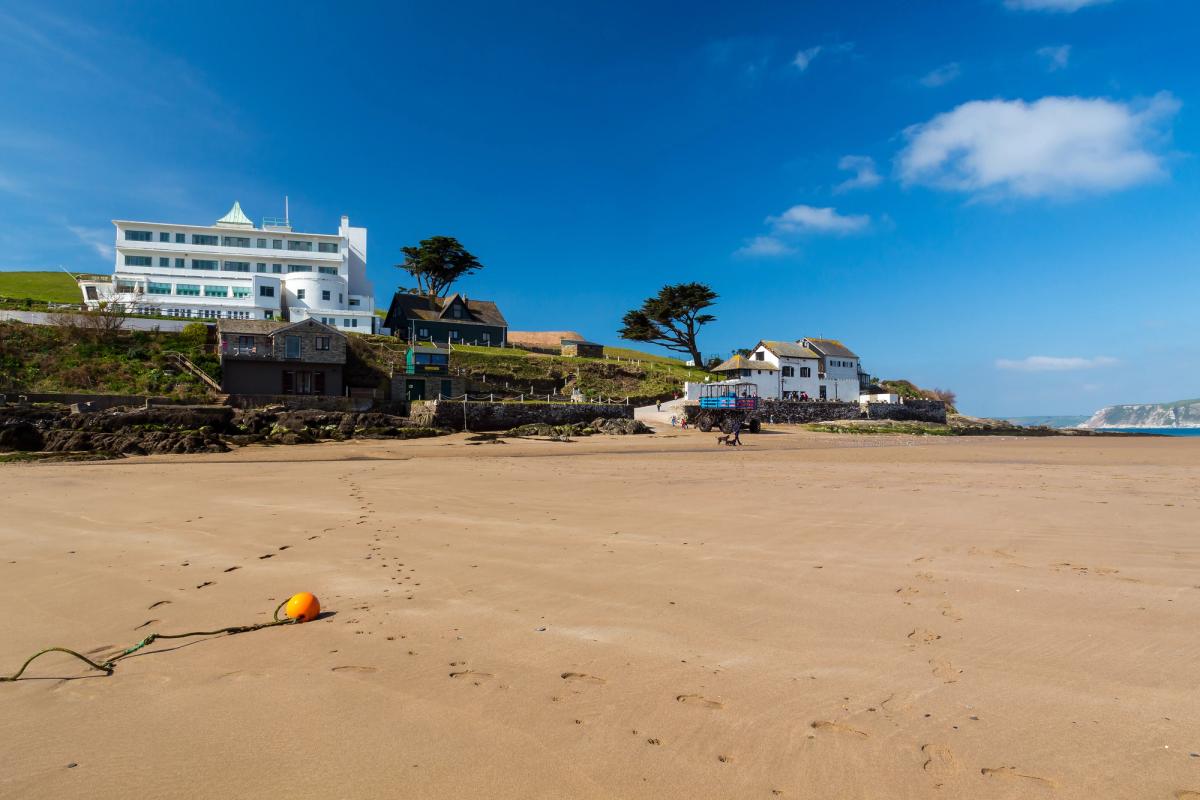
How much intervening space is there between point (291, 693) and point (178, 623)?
1941 millimetres

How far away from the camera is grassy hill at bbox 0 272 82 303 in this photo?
60656 mm

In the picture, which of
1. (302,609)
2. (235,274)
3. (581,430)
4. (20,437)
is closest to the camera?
(302,609)

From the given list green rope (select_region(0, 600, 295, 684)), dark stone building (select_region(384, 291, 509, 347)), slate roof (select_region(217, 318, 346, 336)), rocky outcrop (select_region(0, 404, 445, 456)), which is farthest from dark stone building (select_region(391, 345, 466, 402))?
green rope (select_region(0, 600, 295, 684))

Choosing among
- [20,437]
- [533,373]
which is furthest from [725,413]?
[20,437]

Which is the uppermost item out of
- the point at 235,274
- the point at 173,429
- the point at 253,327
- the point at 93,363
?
the point at 235,274

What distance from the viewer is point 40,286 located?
67.3 meters

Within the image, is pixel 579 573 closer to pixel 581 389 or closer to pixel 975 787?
pixel 975 787

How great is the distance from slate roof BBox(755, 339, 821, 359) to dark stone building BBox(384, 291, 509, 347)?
29.2m

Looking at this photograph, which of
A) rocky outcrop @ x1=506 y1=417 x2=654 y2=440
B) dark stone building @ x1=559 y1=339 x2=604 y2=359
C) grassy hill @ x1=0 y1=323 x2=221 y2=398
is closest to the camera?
rocky outcrop @ x1=506 y1=417 x2=654 y2=440

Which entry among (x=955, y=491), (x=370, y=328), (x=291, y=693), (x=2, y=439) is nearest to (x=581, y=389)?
(x=370, y=328)

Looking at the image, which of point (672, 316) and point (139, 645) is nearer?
point (139, 645)

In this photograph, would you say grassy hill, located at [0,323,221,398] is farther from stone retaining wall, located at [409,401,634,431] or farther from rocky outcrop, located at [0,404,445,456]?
stone retaining wall, located at [409,401,634,431]

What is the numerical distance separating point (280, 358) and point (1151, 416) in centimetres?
21398

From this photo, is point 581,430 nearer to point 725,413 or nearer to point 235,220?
point 725,413
